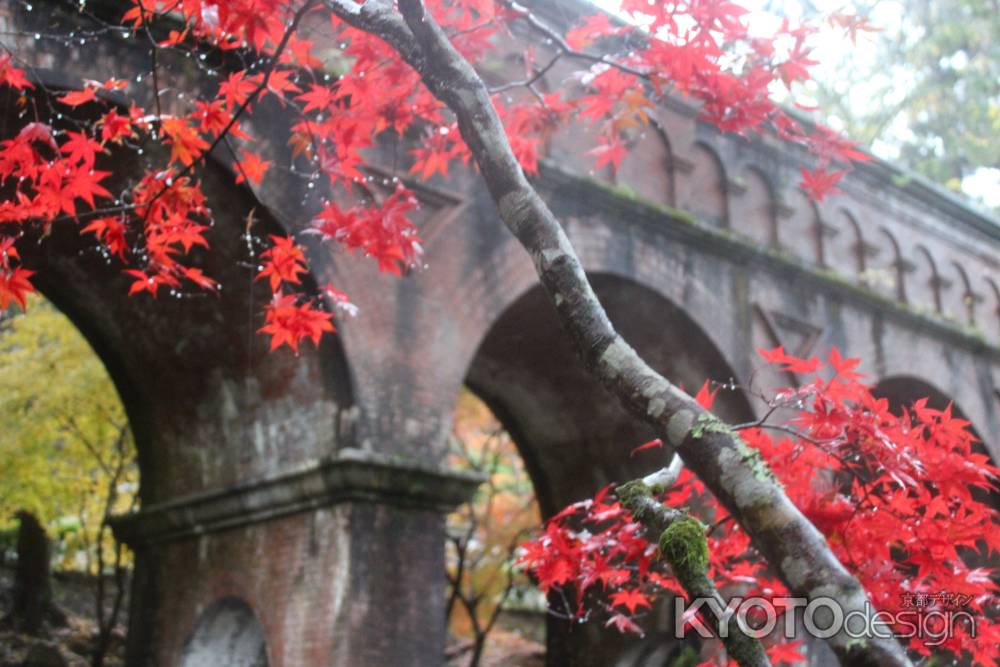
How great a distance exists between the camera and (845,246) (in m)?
11.0

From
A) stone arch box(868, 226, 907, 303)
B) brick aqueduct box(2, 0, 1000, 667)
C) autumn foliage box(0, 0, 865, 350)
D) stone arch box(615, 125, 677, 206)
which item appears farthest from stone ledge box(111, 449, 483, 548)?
stone arch box(868, 226, 907, 303)

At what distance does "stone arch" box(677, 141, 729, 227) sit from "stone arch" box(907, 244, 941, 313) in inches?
109

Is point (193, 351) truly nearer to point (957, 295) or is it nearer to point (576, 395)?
point (576, 395)

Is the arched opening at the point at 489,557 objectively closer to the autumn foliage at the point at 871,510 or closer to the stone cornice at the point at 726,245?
the stone cornice at the point at 726,245

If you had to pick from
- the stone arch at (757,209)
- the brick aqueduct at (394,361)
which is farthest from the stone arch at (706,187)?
the stone arch at (757,209)

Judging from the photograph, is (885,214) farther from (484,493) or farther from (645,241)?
(484,493)

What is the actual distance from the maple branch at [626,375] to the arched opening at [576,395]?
486 cm

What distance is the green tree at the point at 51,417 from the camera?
387 inches

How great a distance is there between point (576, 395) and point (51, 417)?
4.46 metres

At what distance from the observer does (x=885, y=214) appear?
11.6 metres

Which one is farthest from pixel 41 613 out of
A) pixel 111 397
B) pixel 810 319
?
pixel 810 319

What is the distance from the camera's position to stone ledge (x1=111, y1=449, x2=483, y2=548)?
6.75 metres

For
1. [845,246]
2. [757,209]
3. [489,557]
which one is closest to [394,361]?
[757,209]

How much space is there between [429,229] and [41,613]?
22.5ft
